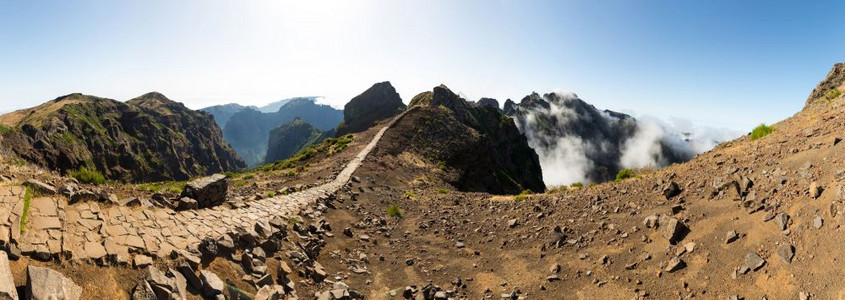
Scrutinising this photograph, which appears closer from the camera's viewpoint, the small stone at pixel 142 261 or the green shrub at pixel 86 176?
the small stone at pixel 142 261

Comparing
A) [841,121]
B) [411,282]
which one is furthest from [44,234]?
[841,121]

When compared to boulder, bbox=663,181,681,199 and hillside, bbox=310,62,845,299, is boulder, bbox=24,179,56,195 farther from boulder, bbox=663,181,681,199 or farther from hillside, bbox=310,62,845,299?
boulder, bbox=663,181,681,199

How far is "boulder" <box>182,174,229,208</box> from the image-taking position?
15.7 meters

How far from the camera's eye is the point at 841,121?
1352 centimetres

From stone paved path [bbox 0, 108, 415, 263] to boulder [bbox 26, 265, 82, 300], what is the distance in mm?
851

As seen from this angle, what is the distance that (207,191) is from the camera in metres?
16.1

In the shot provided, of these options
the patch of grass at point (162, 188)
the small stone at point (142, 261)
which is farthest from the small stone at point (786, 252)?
the patch of grass at point (162, 188)

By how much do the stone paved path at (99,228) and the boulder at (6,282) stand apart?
79cm

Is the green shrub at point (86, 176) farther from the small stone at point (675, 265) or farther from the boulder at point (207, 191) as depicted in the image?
the small stone at point (675, 265)

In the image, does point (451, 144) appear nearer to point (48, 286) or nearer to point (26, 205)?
point (26, 205)

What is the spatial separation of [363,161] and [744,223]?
37706 millimetres

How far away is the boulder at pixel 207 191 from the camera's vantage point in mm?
15664

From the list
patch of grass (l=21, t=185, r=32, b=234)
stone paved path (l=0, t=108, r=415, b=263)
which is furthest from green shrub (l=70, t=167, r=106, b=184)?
patch of grass (l=21, t=185, r=32, b=234)

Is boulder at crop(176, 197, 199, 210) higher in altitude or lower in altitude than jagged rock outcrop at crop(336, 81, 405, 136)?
lower
